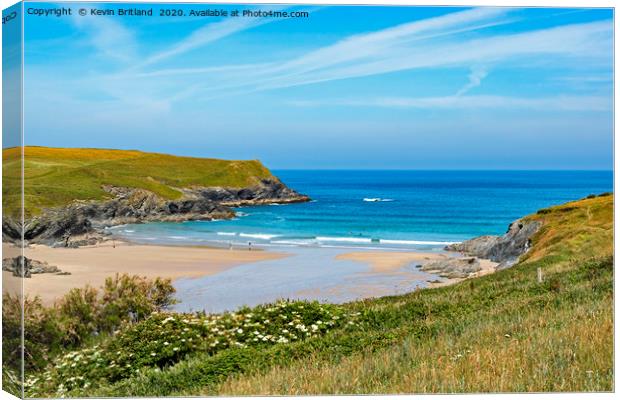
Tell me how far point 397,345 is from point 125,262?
14.8 feet

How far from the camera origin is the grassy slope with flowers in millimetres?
7348

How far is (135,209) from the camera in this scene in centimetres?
1223

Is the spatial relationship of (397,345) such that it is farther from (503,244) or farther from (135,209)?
(135,209)

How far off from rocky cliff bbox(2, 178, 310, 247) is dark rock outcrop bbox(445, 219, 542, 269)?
2631 millimetres

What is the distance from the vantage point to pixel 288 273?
435 inches

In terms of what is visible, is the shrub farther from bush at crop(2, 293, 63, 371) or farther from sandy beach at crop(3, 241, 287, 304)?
bush at crop(2, 293, 63, 371)

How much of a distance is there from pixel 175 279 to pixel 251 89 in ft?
9.82

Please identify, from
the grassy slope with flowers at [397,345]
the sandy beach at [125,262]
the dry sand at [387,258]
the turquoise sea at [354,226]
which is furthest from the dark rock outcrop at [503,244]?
the sandy beach at [125,262]

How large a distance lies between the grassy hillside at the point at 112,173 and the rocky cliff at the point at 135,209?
134 millimetres

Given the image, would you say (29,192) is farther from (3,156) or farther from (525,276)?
(525,276)

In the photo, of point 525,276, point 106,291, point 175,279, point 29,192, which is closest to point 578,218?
point 525,276

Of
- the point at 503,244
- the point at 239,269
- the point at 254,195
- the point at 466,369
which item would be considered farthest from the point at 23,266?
the point at 503,244

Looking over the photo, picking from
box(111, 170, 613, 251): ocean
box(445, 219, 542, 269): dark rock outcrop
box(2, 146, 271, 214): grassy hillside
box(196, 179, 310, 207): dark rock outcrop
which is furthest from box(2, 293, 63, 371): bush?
box(445, 219, 542, 269): dark rock outcrop

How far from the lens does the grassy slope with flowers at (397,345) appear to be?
7.35 m
